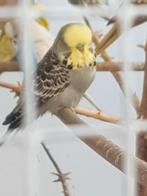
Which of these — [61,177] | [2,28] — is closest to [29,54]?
[2,28]

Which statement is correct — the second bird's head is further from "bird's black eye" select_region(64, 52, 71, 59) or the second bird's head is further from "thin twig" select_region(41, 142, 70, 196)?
"thin twig" select_region(41, 142, 70, 196)

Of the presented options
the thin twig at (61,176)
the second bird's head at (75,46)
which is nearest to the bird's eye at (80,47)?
the second bird's head at (75,46)

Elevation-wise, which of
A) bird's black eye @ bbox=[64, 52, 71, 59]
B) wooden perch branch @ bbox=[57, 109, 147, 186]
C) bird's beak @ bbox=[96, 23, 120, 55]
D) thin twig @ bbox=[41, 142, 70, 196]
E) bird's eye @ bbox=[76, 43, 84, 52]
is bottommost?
thin twig @ bbox=[41, 142, 70, 196]

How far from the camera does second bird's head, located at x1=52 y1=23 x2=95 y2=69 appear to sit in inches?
27.8

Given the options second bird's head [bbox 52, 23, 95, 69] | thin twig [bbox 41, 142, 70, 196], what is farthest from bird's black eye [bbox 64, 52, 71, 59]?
thin twig [bbox 41, 142, 70, 196]

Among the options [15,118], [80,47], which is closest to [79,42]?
[80,47]

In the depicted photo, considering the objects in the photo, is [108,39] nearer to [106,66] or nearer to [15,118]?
[106,66]

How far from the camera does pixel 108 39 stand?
714 mm

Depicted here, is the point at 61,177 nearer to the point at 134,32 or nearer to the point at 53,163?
the point at 53,163

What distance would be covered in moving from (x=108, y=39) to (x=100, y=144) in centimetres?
12

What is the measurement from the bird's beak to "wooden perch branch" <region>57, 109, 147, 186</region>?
8 centimetres

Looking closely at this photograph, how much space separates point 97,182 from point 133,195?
45 millimetres

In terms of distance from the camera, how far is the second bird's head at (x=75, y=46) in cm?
71

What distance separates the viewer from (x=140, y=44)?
28.3 inches
